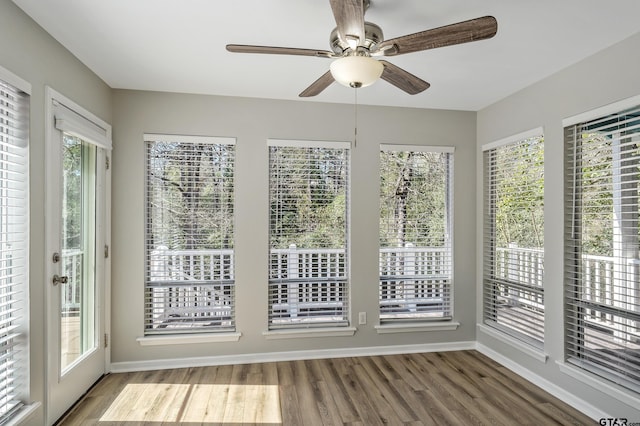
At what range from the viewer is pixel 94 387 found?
119 inches

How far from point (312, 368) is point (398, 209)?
182 cm

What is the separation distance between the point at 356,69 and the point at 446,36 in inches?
17.0

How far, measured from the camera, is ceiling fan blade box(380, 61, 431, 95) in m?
2.02

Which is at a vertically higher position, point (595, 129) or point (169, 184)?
point (595, 129)

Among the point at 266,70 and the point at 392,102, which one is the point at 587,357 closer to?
the point at 392,102

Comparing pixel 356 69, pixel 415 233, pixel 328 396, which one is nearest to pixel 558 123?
pixel 415 233

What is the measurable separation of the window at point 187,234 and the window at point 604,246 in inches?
117

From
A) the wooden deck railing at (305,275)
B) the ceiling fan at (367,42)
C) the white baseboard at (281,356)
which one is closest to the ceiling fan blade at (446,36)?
the ceiling fan at (367,42)

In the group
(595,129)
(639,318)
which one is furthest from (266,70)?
(639,318)

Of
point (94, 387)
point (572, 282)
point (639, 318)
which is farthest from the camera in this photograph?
point (94, 387)

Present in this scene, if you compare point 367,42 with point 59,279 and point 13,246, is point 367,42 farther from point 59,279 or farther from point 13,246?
point 59,279

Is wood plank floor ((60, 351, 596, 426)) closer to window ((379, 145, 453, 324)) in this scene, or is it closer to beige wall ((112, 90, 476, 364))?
beige wall ((112, 90, 476, 364))

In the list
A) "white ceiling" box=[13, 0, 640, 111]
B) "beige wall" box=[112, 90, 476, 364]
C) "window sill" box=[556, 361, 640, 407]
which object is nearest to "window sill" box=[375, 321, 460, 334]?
"beige wall" box=[112, 90, 476, 364]

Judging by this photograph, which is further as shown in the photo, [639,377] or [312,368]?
[312,368]
